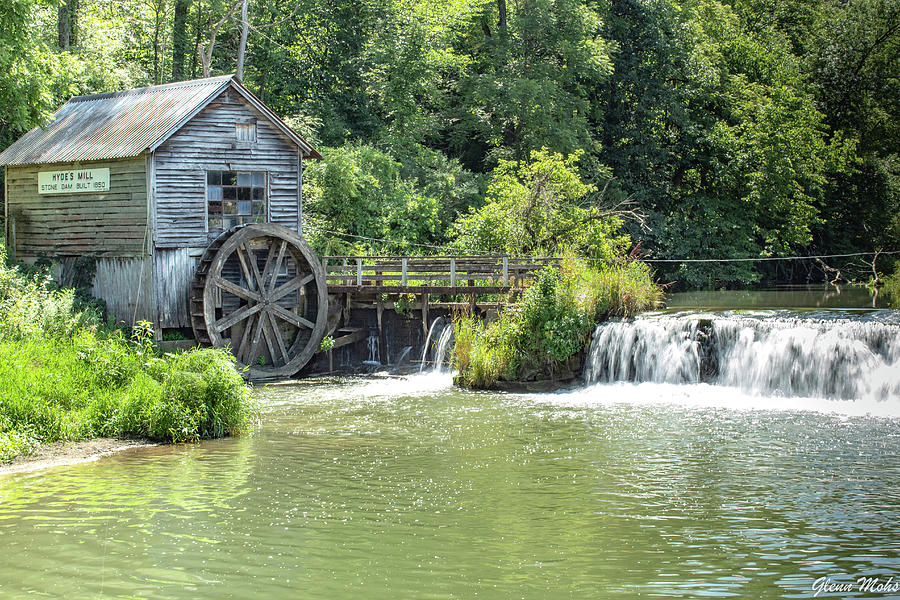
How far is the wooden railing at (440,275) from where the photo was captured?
24.0 meters

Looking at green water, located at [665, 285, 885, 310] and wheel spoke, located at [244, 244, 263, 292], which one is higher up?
wheel spoke, located at [244, 244, 263, 292]

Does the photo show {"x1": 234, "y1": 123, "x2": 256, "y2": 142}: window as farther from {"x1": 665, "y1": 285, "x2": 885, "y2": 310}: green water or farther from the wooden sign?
{"x1": 665, "y1": 285, "x2": 885, "y2": 310}: green water

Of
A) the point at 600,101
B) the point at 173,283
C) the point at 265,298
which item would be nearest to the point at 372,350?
the point at 265,298

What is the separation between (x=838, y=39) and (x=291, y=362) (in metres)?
27.0

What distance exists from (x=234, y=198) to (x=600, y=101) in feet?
65.3

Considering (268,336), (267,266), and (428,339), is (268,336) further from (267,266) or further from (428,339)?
(428,339)

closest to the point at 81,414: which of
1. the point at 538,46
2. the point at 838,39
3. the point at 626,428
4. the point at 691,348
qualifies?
the point at 626,428

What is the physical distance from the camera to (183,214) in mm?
22781

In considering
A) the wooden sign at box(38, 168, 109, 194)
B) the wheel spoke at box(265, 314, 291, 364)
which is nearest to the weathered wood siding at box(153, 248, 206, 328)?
the wheel spoke at box(265, 314, 291, 364)

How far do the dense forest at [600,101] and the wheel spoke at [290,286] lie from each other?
7.10 m

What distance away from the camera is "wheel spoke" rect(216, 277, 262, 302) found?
22.6m

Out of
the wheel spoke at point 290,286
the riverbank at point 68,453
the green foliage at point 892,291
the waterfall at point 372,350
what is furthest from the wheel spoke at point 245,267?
the green foliage at point 892,291

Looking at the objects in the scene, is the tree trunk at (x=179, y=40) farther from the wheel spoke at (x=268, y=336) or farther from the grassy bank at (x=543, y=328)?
the grassy bank at (x=543, y=328)
